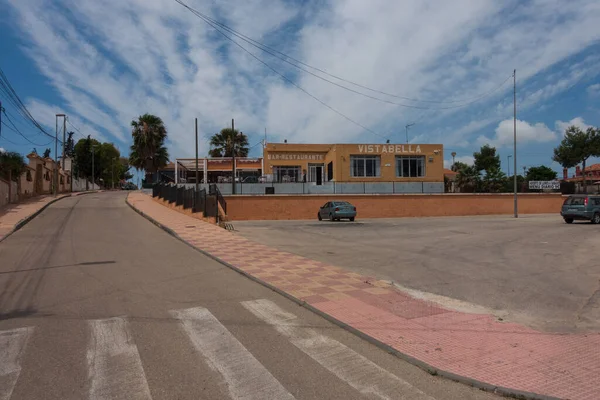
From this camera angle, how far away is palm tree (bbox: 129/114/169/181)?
47938mm

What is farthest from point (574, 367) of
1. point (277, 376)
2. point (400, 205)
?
point (400, 205)

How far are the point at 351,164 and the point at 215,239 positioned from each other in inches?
1020

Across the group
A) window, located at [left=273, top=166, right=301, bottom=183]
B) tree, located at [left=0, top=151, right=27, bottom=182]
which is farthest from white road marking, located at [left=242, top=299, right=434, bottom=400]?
window, located at [left=273, top=166, right=301, bottom=183]

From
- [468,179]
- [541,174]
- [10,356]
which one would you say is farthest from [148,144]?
[541,174]

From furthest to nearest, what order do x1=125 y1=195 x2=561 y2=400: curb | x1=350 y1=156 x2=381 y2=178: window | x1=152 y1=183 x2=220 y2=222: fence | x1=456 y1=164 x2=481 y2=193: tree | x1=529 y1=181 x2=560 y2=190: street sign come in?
A: 1. x1=456 y1=164 x2=481 y2=193: tree
2. x1=529 y1=181 x2=560 y2=190: street sign
3. x1=350 y1=156 x2=381 y2=178: window
4. x1=152 y1=183 x2=220 y2=222: fence
5. x1=125 y1=195 x2=561 y2=400: curb

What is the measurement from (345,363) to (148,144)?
47.2 metres

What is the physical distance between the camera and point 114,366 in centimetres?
457

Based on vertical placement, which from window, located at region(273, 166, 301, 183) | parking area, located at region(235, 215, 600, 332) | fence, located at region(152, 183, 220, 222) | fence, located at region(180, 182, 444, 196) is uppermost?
window, located at region(273, 166, 301, 183)

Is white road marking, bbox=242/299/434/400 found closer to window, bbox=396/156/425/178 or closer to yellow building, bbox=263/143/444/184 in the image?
yellow building, bbox=263/143/444/184

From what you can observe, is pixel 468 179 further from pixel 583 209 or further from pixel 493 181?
pixel 583 209

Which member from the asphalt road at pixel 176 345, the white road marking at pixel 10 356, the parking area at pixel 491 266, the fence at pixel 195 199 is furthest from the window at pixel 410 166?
the white road marking at pixel 10 356

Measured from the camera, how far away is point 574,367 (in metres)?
4.48

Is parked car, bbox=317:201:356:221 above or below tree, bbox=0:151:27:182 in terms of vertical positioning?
below

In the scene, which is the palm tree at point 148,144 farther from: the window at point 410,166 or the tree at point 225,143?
the window at point 410,166
